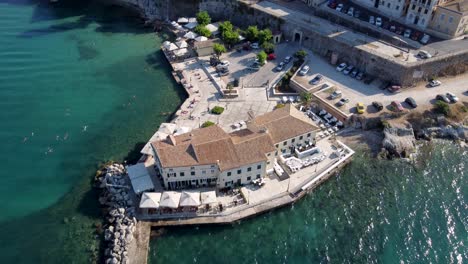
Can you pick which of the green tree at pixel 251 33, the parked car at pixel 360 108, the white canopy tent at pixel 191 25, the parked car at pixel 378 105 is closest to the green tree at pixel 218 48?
the green tree at pixel 251 33

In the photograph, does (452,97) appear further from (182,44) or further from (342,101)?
(182,44)

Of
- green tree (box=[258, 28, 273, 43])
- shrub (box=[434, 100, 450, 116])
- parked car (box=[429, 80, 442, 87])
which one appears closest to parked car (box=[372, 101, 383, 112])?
shrub (box=[434, 100, 450, 116])

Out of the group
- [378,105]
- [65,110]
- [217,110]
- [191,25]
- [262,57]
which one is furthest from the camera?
[191,25]

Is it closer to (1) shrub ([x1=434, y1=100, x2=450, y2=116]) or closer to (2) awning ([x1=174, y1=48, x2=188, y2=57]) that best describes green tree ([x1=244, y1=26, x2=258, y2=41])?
(2) awning ([x1=174, y1=48, x2=188, y2=57])

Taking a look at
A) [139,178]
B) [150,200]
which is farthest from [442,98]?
[139,178]

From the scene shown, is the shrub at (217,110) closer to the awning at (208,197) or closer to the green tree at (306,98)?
the green tree at (306,98)

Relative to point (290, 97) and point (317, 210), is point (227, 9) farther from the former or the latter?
point (317, 210)

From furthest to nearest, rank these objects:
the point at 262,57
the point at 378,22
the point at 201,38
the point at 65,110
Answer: the point at 201,38, the point at 378,22, the point at 262,57, the point at 65,110
